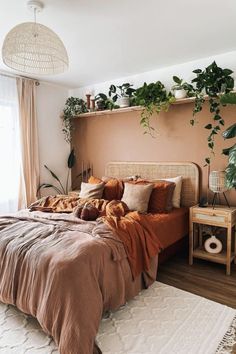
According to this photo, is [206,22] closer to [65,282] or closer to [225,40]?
[225,40]

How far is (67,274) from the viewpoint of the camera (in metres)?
1.67

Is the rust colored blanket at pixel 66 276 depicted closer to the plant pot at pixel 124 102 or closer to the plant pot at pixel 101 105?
the plant pot at pixel 124 102

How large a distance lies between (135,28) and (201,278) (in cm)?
261

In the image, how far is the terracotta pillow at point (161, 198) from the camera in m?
3.04

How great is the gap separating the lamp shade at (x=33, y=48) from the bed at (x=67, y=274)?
54.2 inches

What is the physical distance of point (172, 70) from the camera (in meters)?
3.45

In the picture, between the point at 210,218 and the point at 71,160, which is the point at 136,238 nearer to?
the point at 210,218

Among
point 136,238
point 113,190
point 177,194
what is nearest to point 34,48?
point 136,238

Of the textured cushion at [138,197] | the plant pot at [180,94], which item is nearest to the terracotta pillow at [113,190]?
the textured cushion at [138,197]

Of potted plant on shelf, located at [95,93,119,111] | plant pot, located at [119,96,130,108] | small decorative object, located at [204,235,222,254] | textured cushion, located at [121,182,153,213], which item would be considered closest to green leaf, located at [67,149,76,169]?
potted plant on shelf, located at [95,93,119,111]

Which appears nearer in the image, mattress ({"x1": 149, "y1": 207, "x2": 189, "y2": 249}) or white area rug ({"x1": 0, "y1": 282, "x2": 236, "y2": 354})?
white area rug ({"x1": 0, "y1": 282, "x2": 236, "y2": 354})

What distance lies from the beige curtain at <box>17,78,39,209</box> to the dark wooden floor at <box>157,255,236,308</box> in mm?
2301

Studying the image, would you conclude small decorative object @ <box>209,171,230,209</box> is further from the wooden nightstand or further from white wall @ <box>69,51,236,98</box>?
white wall @ <box>69,51,236,98</box>

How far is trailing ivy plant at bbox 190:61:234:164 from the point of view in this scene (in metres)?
2.81
